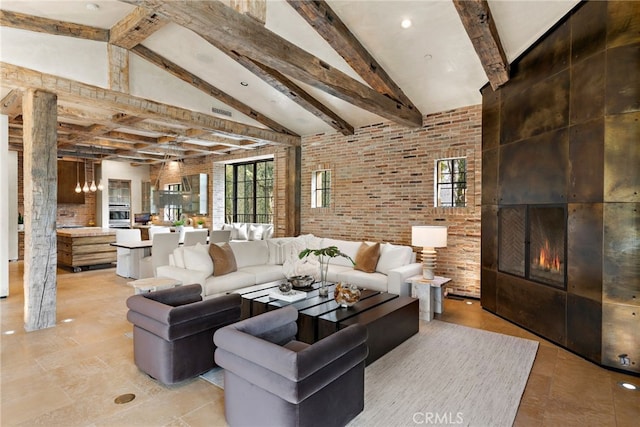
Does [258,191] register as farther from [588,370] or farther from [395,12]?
[588,370]

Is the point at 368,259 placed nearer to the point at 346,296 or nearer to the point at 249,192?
the point at 346,296

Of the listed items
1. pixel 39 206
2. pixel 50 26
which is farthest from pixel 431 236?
pixel 50 26

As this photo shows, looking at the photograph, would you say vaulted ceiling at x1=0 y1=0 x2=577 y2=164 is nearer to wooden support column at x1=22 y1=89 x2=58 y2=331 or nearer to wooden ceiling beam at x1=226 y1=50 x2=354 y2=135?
wooden ceiling beam at x1=226 y1=50 x2=354 y2=135

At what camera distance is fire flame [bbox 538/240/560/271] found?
3.66 m

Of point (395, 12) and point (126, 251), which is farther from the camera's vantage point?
point (126, 251)

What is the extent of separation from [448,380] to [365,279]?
2117mm

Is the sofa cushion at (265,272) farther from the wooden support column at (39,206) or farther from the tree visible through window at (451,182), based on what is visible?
the tree visible through window at (451,182)

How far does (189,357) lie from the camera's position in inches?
108

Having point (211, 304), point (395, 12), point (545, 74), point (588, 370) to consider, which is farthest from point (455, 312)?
point (395, 12)

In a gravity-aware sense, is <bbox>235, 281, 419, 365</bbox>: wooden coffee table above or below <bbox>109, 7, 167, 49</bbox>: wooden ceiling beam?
below

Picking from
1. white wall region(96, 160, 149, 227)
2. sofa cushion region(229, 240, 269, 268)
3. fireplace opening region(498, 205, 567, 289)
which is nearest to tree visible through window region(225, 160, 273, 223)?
sofa cushion region(229, 240, 269, 268)

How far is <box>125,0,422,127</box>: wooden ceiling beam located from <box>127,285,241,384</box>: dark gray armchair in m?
2.26

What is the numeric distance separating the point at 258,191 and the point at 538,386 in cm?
813

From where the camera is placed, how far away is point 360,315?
131 inches
